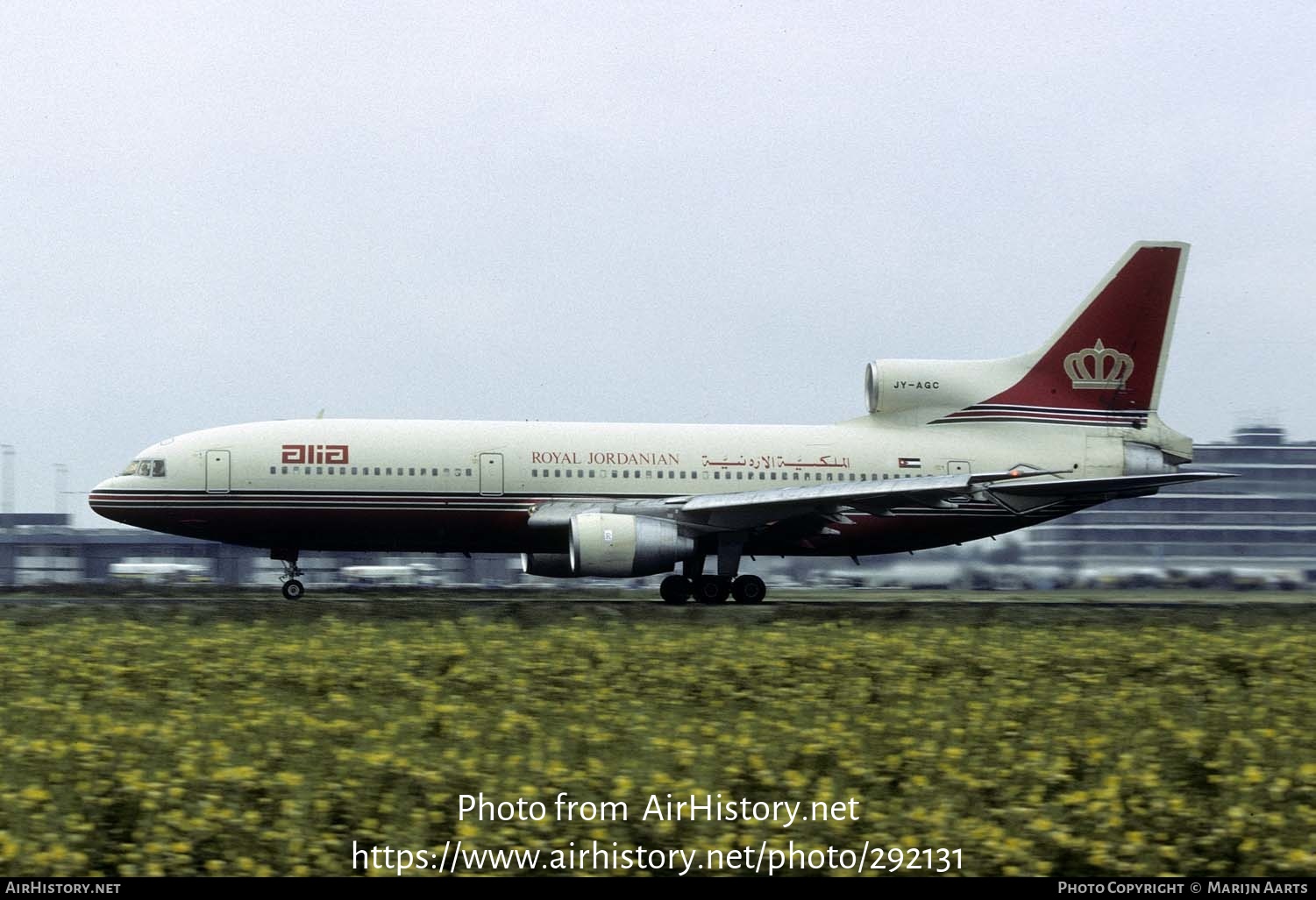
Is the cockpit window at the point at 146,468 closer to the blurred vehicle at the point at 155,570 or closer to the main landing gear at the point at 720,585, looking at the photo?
the main landing gear at the point at 720,585

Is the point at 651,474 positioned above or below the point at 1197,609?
above

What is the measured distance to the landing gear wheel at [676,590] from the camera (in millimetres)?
29125

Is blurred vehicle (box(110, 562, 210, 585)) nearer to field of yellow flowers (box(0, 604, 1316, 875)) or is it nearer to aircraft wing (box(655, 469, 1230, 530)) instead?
aircraft wing (box(655, 469, 1230, 530))

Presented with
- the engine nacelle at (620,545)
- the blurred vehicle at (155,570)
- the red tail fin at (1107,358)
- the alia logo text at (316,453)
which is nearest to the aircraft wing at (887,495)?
the engine nacelle at (620,545)

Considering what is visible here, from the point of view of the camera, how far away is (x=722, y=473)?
1171 inches

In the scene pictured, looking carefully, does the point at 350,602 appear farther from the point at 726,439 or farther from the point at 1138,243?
the point at 1138,243

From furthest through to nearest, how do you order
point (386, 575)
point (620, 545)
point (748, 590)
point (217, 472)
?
point (386, 575), point (748, 590), point (217, 472), point (620, 545)

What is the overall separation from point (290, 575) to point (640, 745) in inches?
775

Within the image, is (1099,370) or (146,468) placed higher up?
(1099,370)

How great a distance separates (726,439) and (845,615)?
23.1 ft

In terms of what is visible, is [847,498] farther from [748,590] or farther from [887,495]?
[748,590]

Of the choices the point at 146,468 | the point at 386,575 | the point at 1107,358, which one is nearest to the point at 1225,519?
the point at 386,575

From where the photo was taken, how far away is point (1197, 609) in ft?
91.0

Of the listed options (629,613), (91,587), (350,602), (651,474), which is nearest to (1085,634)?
(629,613)
